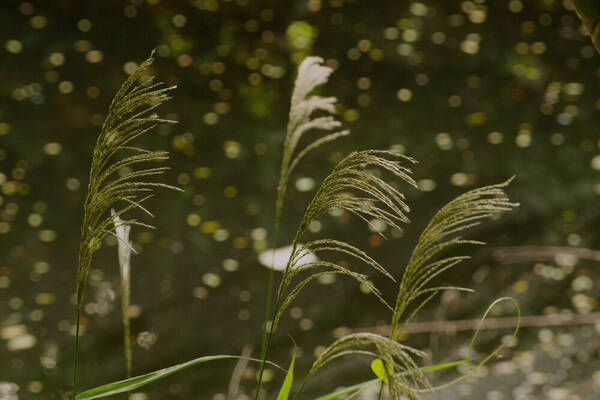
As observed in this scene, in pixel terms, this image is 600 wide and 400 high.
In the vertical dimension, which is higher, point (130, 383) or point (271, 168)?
point (130, 383)

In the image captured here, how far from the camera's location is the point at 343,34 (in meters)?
3.10

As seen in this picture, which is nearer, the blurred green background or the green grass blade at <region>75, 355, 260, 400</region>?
the green grass blade at <region>75, 355, 260, 400</region>

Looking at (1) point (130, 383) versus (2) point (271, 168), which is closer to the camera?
(1) point (130, 383)

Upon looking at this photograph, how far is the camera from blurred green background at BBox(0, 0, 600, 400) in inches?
73.2

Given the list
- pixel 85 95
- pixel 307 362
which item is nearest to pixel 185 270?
pixel 307 362

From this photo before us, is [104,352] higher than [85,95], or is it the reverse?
[85,95]

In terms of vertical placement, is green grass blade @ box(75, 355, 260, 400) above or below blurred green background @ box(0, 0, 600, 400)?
above

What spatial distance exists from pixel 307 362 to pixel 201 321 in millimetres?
383

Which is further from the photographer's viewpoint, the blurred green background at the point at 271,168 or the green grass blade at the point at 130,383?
the blurred green background at the point at 271,168

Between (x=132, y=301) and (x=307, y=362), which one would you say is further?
(x=132, y=301)

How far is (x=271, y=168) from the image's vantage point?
2.50 metres

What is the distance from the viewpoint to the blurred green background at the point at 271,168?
6.10ft

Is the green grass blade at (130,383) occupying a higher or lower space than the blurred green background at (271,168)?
higher

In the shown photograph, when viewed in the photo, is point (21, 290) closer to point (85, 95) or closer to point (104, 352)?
point (104, 352)
